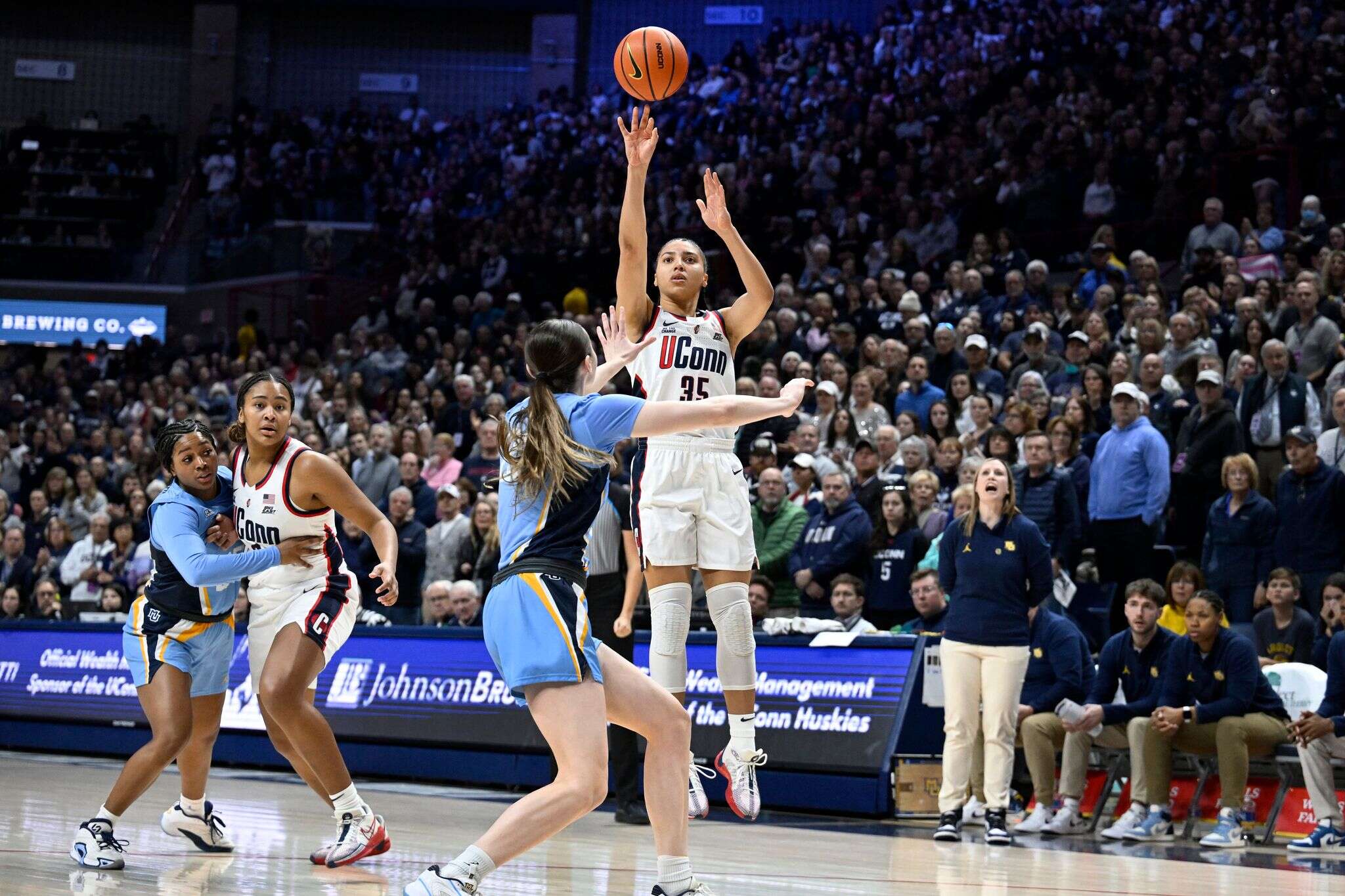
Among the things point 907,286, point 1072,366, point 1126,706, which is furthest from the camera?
point 907,286

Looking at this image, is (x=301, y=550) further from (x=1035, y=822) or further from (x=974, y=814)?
(x=974, y=814)

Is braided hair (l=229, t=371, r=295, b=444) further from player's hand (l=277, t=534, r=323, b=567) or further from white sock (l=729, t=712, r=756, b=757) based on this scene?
white sock (l=729, t=712, r=756, b=757)

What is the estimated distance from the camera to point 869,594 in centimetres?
1252

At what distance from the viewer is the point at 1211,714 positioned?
978cm

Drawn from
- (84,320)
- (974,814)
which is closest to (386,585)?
(974,814)

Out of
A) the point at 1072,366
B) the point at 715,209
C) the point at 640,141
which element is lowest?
the point at 1072,366

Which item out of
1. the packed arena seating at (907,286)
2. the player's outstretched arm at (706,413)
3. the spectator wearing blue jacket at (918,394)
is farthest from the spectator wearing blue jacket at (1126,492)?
the player's outstretched arm at (706,413)

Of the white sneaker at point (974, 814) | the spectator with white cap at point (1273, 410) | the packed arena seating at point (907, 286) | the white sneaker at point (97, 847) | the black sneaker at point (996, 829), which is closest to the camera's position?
the white sneaker at point (97, 847)

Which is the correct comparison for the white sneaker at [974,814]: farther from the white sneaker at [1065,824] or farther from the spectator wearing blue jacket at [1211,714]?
the spectator wearing blue jacket at [1211,714]

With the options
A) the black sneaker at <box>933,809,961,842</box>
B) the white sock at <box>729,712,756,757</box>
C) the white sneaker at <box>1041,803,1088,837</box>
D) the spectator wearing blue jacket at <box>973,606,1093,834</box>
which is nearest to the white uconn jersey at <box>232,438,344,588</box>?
the white sock at <box>729,712,756,757</box>

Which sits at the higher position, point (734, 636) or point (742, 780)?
point (734, 636)

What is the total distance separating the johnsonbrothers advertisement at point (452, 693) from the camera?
10.8 meters

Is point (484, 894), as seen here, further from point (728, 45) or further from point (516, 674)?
point (728, 45)

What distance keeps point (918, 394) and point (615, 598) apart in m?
5.56
